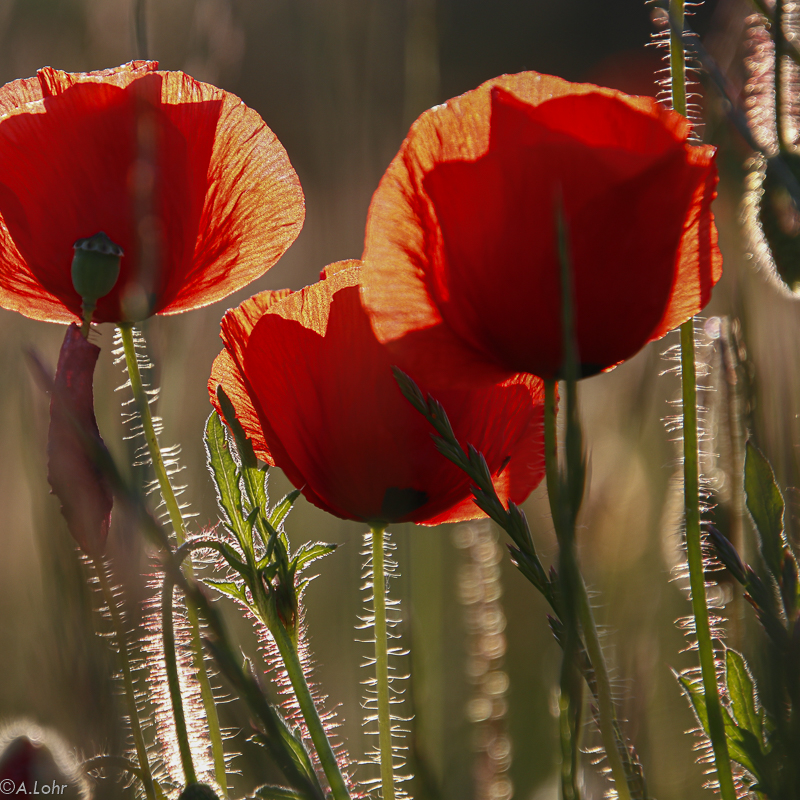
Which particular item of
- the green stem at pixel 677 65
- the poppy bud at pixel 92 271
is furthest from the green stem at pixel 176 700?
the green stem at pixel 677 65

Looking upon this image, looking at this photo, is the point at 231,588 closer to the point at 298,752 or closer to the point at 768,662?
the point at 298,752

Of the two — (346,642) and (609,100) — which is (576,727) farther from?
(346,642)

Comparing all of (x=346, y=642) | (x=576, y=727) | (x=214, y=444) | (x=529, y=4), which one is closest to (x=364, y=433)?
(x=214, y=444)

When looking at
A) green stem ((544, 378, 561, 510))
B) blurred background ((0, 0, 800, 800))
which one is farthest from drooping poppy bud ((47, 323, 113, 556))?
green stem ((544, 378, 561, 510))

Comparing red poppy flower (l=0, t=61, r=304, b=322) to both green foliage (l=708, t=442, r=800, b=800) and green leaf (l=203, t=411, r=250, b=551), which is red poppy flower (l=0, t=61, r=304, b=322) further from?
green foliage (l=708, t=442, r=800, b=800)

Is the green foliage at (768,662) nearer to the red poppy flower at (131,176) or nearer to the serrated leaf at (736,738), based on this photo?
the serrated leaf at (736,738)

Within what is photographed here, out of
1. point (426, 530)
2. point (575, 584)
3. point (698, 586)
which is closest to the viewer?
point (575, 584)

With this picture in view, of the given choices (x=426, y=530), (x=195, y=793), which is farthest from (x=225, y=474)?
(x=426, y=530)
